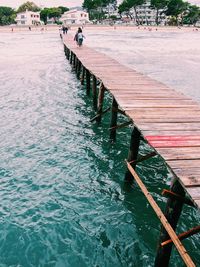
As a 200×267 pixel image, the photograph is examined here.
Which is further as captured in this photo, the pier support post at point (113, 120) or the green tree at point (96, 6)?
the green tree at point (96, 6)

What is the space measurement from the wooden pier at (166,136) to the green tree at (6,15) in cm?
14619

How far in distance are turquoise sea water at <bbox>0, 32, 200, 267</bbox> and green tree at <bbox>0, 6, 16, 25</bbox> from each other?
145081 mm

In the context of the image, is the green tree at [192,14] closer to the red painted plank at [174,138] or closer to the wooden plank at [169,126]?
the wooden plank at [169,126]

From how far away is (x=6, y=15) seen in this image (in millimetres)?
167000

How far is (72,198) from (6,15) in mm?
176796

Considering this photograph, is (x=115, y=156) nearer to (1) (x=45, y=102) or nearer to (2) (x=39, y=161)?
(2) (x=39, y=161)

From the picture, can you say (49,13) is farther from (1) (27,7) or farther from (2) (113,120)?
(2) (113,120)

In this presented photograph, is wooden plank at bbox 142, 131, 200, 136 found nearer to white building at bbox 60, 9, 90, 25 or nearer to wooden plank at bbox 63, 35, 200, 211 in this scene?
wooden plank at bbox 63, 35, 200, 211

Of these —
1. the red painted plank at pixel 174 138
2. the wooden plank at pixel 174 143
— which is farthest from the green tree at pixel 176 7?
the wooden plank at pixel 174 143

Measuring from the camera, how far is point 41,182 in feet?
30.5

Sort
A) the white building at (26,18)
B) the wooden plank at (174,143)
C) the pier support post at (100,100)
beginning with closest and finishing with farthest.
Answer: the wooden plank at (174,143) → the pier support post at (100,100) → the white building at (26,18)

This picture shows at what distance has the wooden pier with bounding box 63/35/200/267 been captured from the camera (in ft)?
17.4

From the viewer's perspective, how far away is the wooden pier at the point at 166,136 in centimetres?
530

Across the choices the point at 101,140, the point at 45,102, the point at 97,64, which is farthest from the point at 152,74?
the point at 101,140
